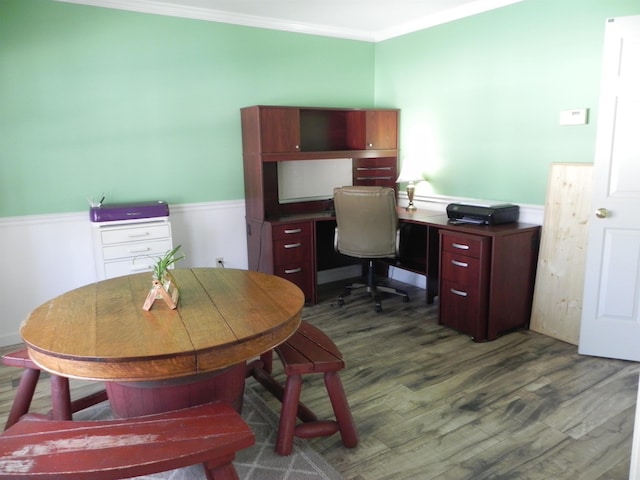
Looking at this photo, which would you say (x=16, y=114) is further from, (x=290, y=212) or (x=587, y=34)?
(x=587, y=34)

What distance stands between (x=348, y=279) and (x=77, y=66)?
2944 millimetres

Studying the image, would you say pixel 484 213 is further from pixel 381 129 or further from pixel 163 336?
pixel 163 336

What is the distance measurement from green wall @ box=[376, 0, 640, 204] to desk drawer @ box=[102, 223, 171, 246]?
7.52 ft

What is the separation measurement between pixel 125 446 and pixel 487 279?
8.34 feet

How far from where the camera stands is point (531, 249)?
3539mm

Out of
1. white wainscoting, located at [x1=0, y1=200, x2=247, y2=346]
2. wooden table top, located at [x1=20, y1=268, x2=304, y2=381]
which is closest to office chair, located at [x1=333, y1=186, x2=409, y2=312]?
white wainscoting, located at [x1=0, y1=200, x2=247, y2=346]

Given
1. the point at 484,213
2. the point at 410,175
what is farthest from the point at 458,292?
the point at 410,175

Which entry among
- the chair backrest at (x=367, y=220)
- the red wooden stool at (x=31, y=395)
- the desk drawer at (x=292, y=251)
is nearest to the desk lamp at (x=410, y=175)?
the chair backrest at (x=367, y=220)

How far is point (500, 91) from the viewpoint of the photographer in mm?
3809

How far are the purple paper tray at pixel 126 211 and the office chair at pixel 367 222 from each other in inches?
51.9

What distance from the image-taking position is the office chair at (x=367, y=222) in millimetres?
3719

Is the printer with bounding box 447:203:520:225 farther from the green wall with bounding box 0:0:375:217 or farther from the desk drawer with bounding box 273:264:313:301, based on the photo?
the green wall with bounding box 0:0:375:217

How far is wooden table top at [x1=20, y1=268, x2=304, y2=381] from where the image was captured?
1661 mm

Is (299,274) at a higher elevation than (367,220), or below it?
below
